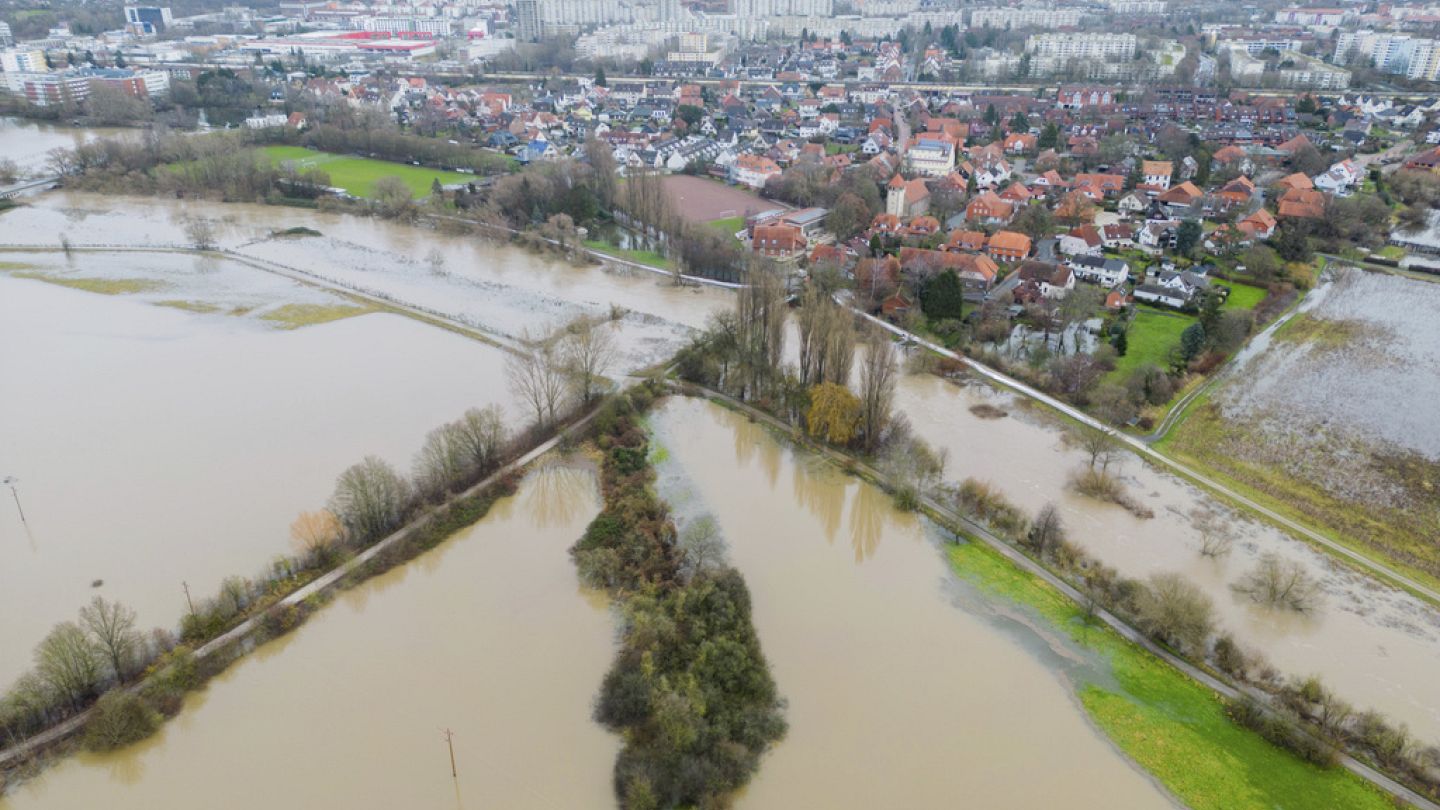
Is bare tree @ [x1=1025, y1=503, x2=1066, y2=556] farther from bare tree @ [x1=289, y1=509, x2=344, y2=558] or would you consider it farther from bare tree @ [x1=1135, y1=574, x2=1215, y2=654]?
bare tree @ [x1=289, y1=509, x2=344, y2=558]

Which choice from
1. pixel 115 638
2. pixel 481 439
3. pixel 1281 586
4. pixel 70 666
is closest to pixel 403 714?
pixel 115 638

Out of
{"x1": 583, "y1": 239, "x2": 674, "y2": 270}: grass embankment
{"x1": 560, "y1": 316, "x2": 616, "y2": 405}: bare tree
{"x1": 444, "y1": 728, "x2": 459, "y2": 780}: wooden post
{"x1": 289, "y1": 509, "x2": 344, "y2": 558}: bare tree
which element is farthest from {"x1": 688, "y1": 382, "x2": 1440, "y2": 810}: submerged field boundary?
{"x1": 583, "y1": 239, "x2": 674, "y2": 270}: grass embankment

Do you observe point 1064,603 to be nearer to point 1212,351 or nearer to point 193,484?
point 1212,351

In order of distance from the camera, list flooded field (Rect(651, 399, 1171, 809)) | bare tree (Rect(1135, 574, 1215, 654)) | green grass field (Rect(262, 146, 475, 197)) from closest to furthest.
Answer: flooded field (Rect(651, 399, 1171, 809)), bare tree (Rect(1135, 574, 1215, 654)), green grass field (Rect(262, 146, 475, 197))

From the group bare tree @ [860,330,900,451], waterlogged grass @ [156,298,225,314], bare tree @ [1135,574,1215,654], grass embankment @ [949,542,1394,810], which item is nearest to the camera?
grass embankment @ [949,542,1394,810]

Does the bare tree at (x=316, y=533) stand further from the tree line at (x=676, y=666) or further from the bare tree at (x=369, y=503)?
the tree line at (x=676, y=666)

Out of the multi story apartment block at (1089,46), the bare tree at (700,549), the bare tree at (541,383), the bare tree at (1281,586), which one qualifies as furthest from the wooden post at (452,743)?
the multi story apartment block at (1089,46)
